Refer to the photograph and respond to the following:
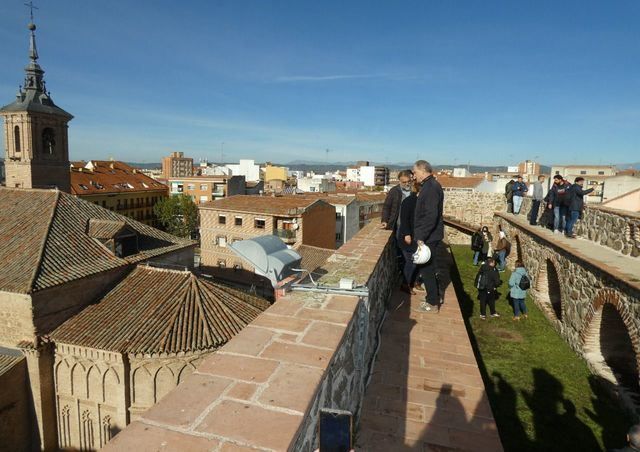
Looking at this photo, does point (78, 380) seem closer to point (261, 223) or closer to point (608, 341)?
point (608, 341)

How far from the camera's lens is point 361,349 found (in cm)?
328

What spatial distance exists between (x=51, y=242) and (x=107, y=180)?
3939 cm

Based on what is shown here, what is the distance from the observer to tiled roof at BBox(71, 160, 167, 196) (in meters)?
47.7

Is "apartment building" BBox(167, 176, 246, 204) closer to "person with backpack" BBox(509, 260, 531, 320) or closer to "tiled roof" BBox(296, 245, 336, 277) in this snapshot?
"tiled roof" BBox(296, 245, 336, 277)

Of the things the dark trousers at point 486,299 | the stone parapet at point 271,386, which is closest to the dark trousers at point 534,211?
the dark trousers at point 486,299

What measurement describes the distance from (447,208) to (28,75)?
33042mm

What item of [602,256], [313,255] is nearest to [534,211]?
[602,256]

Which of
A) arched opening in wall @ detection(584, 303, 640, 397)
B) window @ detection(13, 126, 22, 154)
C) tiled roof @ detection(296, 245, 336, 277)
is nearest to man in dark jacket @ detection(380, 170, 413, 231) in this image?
arched opening in wall @ detection(584, 303, 640, 397)

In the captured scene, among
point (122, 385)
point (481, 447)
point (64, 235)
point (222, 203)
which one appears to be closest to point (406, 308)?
point (481, 447)

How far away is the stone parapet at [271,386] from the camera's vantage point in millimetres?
1484

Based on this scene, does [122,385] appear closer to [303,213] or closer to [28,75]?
[303,213]

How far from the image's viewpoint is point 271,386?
1837 mm

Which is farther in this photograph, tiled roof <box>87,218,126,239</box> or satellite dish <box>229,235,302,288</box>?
tiled roof <box>87,218,126,239</box>

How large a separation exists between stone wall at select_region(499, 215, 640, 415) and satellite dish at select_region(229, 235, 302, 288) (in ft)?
17.7
